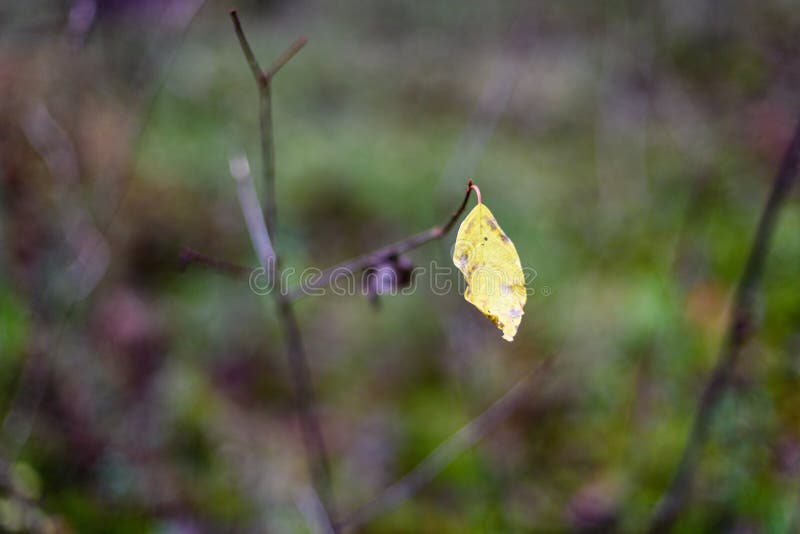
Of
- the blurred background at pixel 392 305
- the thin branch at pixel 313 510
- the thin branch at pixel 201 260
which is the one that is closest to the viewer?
the thin branch at pixel 201 260

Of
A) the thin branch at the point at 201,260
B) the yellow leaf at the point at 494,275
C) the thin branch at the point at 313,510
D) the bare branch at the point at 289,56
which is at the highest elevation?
the bare branch at the point at 289,56

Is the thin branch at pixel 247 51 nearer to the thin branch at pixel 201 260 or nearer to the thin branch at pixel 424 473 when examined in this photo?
the thin branch at pixel 201 260

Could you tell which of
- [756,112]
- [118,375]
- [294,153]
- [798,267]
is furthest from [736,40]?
[118,375]

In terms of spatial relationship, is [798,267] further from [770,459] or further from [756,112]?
[756,112]

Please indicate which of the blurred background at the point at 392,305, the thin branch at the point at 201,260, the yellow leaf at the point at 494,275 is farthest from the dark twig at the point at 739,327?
the thin branch at the point at 201,260

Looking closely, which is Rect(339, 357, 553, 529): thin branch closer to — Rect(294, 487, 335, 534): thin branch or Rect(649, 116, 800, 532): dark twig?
Rect(294, 487, 335, 534): thin branch

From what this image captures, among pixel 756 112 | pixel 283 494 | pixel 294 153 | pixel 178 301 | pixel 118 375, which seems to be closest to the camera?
pixel 283 494

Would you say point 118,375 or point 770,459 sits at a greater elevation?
point 118,375
